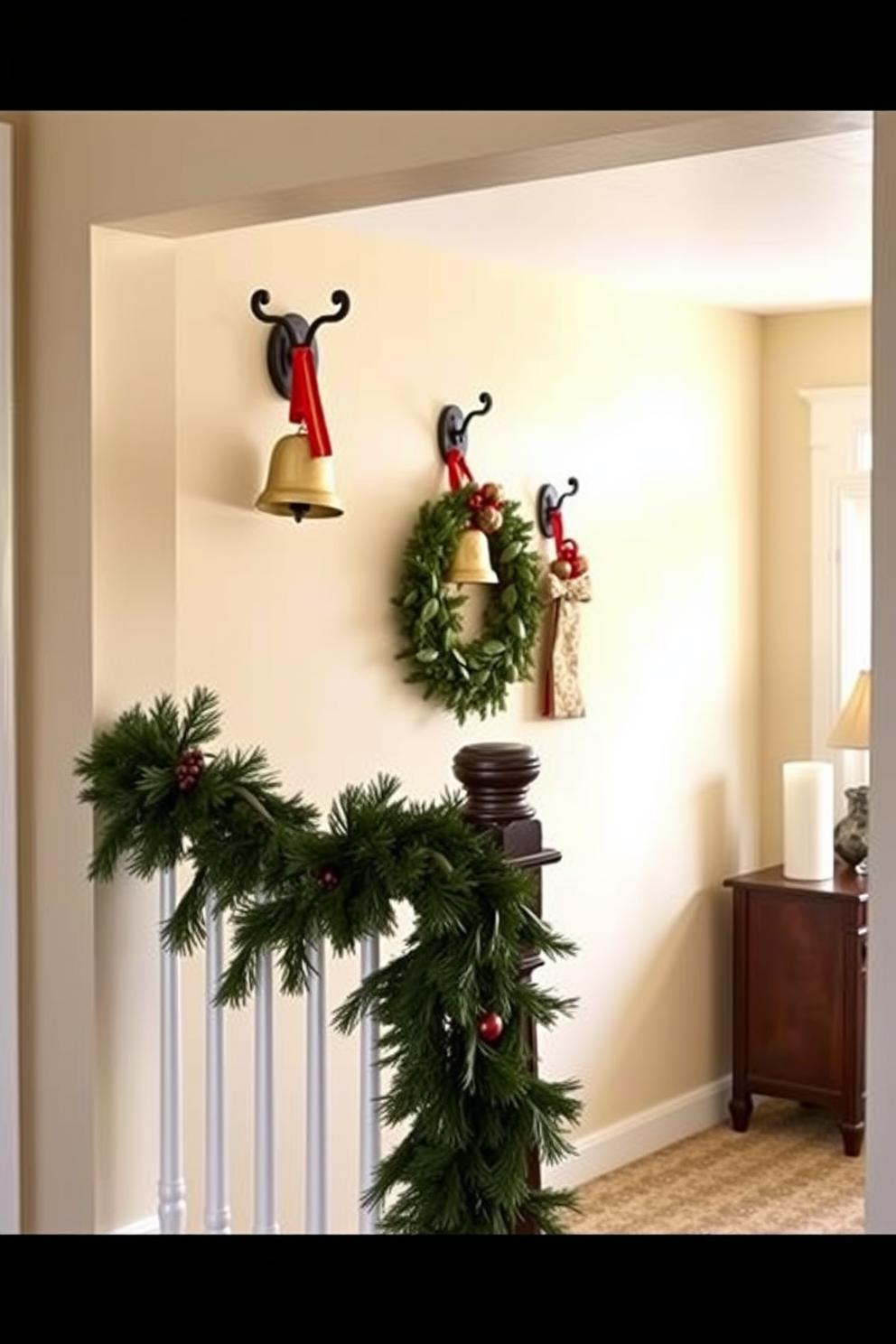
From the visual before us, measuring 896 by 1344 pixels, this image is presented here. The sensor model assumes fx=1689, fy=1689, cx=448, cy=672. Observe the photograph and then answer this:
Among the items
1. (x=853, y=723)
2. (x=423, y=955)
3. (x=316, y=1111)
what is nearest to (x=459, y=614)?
(x=853, y=723)

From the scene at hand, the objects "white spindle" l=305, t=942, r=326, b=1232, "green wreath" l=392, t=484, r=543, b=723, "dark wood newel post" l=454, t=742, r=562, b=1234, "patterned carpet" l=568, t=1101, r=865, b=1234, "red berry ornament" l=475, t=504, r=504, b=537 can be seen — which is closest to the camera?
"dark wood newel post" l=454, t=742, r=562, b=1234

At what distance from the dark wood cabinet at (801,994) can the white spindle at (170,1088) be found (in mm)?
3121

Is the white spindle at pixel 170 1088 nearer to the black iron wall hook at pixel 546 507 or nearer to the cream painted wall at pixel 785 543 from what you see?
the black iron wall hook at pixel 546 507

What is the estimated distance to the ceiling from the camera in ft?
10.8

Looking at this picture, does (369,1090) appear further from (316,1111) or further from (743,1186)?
(743,1186)

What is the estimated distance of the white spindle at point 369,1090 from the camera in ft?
6.36

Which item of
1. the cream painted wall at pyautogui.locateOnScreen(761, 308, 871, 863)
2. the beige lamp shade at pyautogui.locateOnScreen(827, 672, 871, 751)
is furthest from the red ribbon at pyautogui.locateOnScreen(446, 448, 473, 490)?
the cream painted wall at pyautogui.locateOnScreen(761, 308, 871, 863)

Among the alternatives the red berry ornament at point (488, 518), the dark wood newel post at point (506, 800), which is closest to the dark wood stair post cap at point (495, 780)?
the dark wood newel post at point (506, 800)

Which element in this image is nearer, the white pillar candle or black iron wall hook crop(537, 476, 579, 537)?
black iron wall hook crop(537, 476, 579, 537)

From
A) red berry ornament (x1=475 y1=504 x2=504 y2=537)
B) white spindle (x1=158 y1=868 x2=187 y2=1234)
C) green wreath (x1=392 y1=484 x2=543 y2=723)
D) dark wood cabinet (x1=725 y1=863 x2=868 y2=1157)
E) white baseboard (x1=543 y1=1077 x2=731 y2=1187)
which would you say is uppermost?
red berry ornament (x1=475 y1=504 x2=504 y2=537)

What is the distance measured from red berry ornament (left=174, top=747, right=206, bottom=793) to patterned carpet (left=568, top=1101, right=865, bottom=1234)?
2.48 meters

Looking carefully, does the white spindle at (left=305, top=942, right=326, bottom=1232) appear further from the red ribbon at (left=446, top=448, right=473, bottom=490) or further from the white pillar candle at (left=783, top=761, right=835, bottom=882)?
the white pillar candle at (left=783, top=761, right=835, bottom=882)

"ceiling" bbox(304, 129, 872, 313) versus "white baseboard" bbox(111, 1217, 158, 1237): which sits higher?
"ceiling" bbox(304, 129, 872, 313)
